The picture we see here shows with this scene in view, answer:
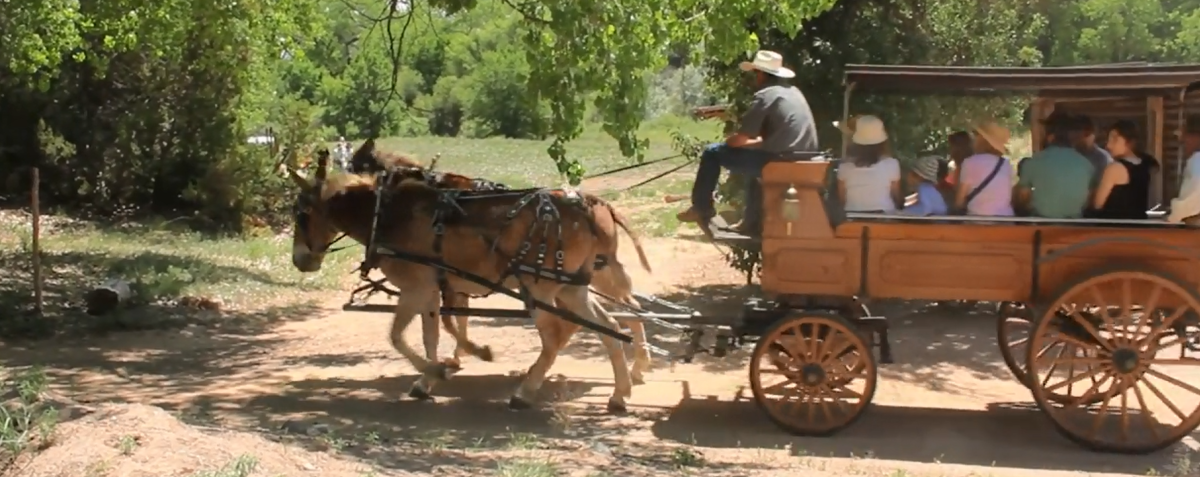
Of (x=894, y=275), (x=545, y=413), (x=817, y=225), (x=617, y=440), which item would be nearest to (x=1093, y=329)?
(x=894, y=275)

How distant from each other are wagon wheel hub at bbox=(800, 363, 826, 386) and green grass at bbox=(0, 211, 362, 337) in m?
8.09

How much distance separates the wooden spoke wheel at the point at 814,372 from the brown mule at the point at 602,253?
1689mm

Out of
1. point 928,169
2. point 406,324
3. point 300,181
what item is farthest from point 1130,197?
point 300,181

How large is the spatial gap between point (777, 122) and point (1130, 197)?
8.46ft

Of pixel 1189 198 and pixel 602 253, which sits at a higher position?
pixel 1189 198

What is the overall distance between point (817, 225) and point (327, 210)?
4.09 m

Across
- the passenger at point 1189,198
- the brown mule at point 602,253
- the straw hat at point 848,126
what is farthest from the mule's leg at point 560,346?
the passenger at point 1189,198

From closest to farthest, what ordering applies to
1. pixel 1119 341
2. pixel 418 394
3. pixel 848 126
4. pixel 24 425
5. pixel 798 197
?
pixel 24 425 < pixel 1119 341 < pixel 798 197 < pixel 848 126 < pixel 418 394

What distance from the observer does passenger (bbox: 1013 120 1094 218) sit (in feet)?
30.2

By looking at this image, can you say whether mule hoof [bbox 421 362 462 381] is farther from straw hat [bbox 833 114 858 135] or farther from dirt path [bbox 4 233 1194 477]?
straw hat [bbox 833 114 858 135]

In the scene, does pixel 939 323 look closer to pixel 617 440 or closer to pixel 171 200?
pixel 617 440

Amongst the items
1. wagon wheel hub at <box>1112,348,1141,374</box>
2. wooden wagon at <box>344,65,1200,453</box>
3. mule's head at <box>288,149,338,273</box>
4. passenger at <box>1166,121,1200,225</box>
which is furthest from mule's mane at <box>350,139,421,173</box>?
passenger at <box>1166,121,1200,225</box>

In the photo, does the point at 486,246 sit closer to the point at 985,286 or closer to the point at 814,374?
the point at 814,374

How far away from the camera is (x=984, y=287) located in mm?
9102
